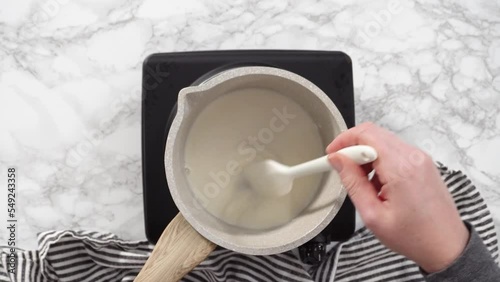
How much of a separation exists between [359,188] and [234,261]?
0.73ft

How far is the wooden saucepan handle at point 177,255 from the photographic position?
497mm

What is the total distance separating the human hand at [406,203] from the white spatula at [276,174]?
4cm

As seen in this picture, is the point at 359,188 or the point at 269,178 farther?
the point at 269,178

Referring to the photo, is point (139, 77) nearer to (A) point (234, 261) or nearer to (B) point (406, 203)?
(A) point (234, 261)

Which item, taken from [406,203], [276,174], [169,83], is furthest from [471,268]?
[169,83]

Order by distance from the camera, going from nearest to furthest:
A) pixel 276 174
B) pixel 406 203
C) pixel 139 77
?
pixel 406 203 < pixel 276 174 < pixel 139 77

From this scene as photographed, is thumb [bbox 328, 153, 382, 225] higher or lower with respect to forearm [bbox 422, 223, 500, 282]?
higher

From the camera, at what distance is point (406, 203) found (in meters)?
0.43

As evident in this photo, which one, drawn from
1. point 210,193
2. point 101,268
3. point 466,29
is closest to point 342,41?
point 466,29

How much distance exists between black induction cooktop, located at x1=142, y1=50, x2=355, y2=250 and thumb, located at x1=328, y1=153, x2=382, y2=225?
0.17m

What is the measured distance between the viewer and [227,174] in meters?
0.58

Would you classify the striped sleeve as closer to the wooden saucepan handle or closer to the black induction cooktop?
the black induction cooktop

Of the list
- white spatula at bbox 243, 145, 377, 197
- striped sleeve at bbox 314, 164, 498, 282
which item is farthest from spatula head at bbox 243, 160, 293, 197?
striped sleeve at bbox 314, 164, 498, 282

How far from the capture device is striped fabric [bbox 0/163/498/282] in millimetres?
591
